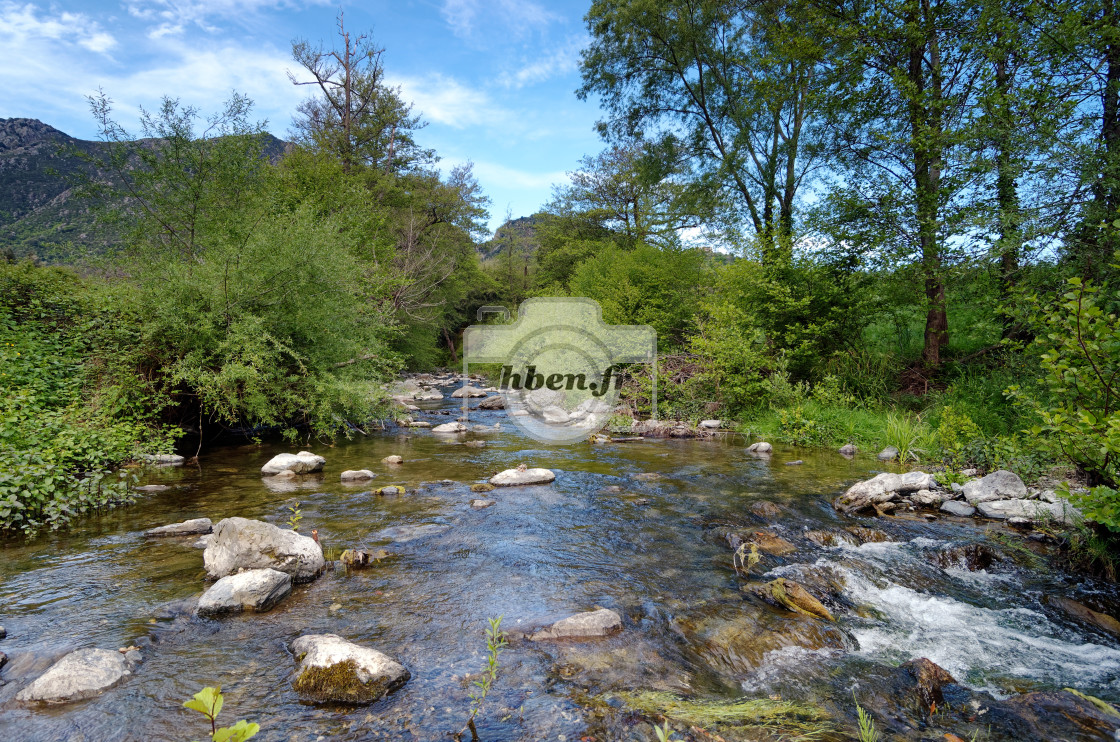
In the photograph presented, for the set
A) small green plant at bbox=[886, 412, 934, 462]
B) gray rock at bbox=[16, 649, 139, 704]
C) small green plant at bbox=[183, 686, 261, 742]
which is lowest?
gray rock at bbox=[16, 649, 139, 704]

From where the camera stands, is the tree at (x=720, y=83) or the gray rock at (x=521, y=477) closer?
the gray rock at (x=521, y=477)

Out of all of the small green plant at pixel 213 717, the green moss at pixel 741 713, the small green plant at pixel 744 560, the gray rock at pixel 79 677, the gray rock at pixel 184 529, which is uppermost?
the small green plant at pixel 213 717

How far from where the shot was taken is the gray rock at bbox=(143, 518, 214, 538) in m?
5.41

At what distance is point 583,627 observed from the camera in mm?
3617

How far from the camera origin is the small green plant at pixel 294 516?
18.1ft

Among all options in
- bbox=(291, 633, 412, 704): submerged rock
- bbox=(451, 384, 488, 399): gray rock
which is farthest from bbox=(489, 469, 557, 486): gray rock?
bbox=(451, 384, 488, 399): gray rock

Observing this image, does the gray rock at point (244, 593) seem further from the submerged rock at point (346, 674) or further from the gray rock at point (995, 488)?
the gray rock at point (995, 488)

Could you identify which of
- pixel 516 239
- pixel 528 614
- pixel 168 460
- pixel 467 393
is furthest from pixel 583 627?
pixel 516 239

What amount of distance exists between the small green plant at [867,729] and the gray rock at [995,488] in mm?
4986

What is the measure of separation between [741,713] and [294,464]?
7934 mm

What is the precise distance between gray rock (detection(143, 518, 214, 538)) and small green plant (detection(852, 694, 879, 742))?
247 inches

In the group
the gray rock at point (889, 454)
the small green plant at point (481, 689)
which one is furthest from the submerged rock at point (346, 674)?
the gray rock at point (889, 454)

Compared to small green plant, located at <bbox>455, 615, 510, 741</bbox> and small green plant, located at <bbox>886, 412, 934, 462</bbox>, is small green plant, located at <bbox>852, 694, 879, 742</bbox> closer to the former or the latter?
small green plant, located at <bbox>455, 615, 510, 741</bbox>

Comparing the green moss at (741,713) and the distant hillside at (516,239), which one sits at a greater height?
the distant hillside at (516,239)
